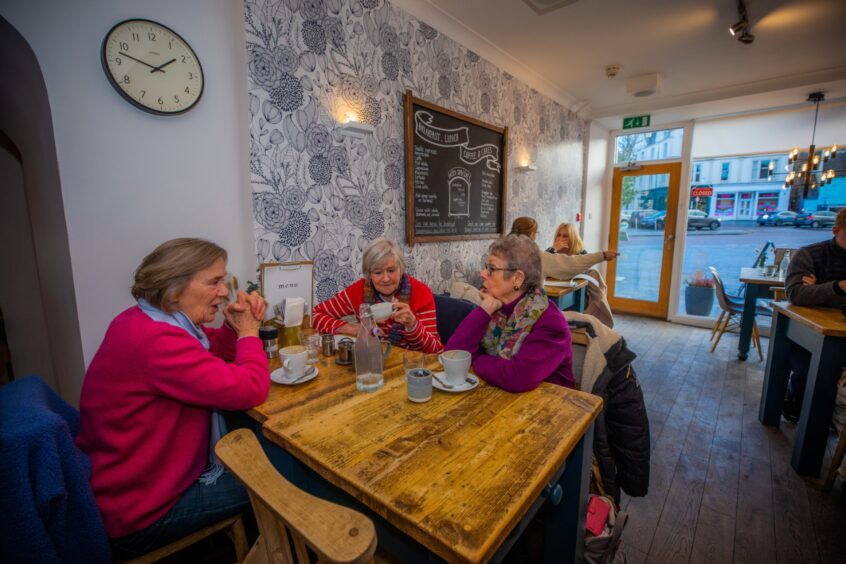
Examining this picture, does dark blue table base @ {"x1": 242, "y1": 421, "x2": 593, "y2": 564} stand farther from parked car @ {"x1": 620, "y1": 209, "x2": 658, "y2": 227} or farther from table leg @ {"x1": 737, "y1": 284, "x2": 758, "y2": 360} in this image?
parked car @ {"x1": 620, "y1": 209, "x2": 658, "y2": 227}

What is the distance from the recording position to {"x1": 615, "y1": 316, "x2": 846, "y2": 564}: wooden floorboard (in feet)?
5.51

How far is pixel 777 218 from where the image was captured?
16.5 feet

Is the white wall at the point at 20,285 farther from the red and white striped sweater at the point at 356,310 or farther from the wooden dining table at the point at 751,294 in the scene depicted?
the wooden dining table at the point at 751,294

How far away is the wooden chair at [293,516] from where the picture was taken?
51cm

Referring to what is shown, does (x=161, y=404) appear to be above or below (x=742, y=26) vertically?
below

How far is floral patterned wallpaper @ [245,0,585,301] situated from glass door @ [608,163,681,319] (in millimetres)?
3575

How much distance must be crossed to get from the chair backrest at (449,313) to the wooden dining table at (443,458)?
0.86 m

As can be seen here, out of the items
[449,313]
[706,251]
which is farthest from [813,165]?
[449,313]

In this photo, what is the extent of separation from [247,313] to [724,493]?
255cm

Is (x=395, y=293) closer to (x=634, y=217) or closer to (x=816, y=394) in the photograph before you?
(x=816, y=394)

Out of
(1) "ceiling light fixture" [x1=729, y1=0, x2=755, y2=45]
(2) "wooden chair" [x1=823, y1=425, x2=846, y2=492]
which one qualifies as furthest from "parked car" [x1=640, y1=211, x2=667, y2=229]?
(2) "wooden chair" [x1=823, y1=425, x2=846, y2=492]

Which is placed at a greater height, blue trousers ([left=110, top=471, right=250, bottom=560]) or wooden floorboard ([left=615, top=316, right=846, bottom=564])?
blue trousers ([left=110, top=471, right=250, bottom=560])

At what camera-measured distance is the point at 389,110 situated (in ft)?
8.48

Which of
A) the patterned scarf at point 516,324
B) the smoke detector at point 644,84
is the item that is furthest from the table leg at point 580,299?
the patterned scarf at point 516,324
